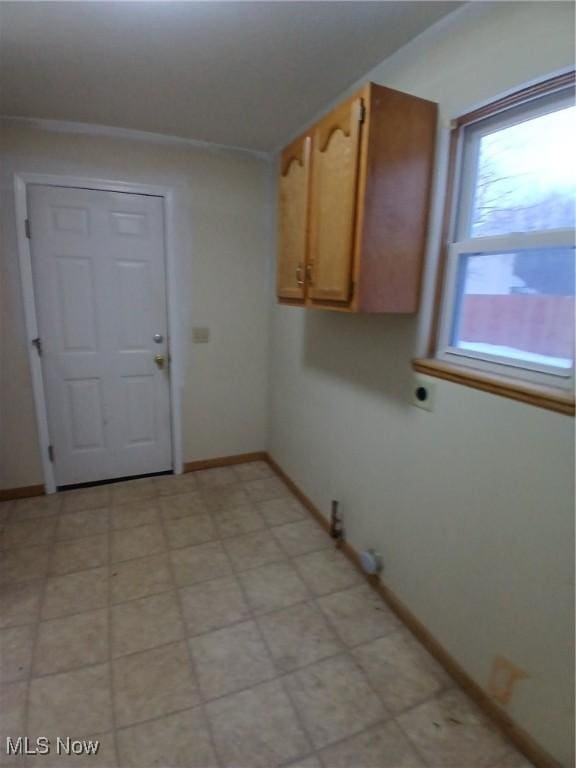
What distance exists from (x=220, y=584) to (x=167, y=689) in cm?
53

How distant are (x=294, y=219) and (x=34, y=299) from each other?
67.7 inches

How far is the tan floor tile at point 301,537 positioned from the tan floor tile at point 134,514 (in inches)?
31.2

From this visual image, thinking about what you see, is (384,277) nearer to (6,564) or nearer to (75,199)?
(75,199)

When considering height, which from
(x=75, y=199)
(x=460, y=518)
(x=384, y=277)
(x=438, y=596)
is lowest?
(x=438, y=596)

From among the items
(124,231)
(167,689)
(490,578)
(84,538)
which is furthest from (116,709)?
(124,231)

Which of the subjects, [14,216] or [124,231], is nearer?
[14,216]

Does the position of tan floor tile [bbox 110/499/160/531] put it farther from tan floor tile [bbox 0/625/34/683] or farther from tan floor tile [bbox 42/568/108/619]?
tan floor tile [bbox 0/625/34/683]

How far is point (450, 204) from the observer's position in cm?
138

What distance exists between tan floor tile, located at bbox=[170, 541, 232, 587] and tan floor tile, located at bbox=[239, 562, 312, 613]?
0.45 ft

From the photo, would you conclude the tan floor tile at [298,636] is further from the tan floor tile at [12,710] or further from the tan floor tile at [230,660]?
the tan floor tile at [12,710]

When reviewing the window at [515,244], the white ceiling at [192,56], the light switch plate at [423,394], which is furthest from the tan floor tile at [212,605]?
the white ceiling at [192,56]

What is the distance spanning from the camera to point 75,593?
1.79 metres

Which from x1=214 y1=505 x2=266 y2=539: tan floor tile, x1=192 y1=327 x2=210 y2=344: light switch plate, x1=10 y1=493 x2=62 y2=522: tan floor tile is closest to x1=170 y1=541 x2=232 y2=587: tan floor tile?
x1=214 y1=505 x2=266 y2=539: tan floor tile

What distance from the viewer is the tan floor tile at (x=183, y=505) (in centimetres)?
246
